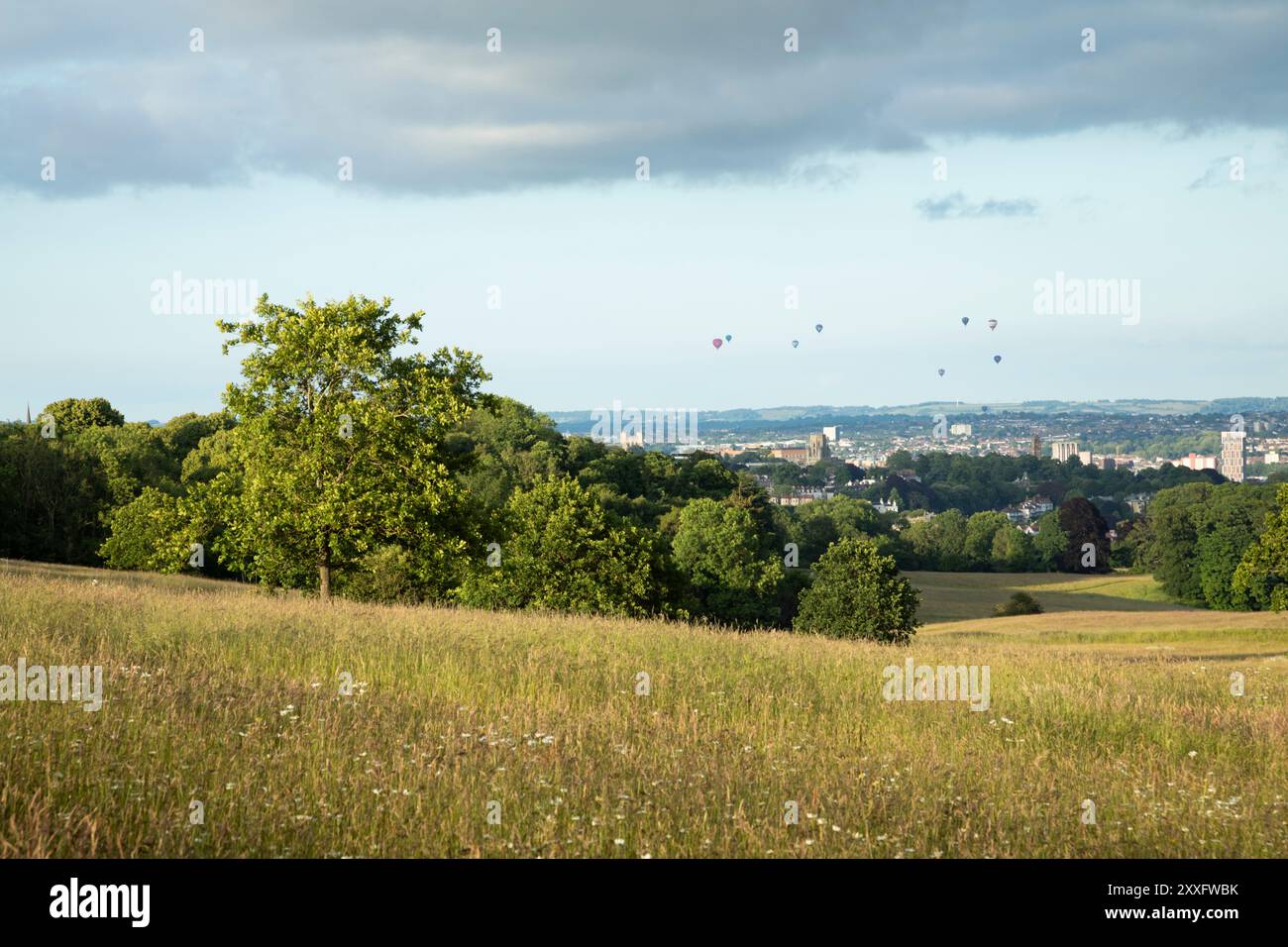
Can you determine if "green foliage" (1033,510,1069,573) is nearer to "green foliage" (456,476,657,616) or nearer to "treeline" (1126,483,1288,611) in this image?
"treeline" (1126,483,1288,611)

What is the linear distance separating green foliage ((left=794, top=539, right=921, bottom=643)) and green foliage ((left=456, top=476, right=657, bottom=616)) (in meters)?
10.8

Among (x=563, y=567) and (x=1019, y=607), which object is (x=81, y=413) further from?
(x=1019, y=607)

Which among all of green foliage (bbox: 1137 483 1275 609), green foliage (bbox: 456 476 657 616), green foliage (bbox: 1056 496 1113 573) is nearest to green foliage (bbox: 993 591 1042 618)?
green foliage (bbox: 1137 483 1275 609)

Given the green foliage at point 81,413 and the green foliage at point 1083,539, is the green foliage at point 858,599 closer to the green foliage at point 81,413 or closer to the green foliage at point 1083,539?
the green foliage at point 81,413

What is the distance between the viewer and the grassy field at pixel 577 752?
6.71m

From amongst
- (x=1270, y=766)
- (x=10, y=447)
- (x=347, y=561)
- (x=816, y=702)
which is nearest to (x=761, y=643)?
(x=816, y=702)

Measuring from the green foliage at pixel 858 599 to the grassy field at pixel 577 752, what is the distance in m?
36.8

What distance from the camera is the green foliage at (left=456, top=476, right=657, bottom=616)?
145ft

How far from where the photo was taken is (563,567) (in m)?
45.3

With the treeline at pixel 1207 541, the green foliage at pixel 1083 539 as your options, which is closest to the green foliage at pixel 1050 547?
the green foliage at pixel 1083 539

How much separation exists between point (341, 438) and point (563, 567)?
18199 mm

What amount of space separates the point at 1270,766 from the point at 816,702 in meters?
4.31
